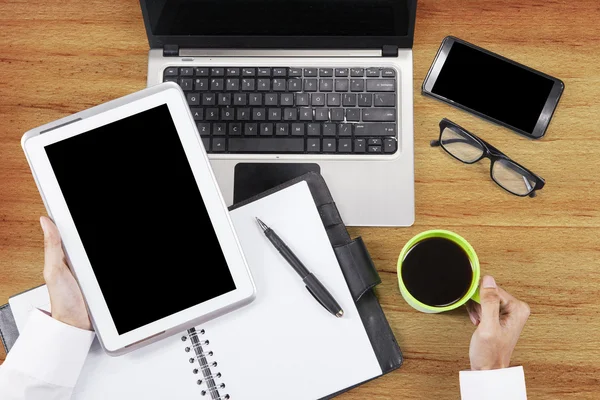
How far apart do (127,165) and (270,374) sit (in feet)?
1.06

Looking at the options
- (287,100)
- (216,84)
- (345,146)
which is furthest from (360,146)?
(216,84)

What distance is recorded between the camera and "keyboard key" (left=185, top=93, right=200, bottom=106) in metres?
0.92

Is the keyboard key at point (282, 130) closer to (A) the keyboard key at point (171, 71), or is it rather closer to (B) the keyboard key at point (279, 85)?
(B) the keyboard key at point (279, 85)

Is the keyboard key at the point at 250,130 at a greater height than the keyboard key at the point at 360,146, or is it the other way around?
the keyboard key at the point at 250,130

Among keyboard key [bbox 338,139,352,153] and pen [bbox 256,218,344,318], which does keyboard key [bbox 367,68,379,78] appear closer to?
keyboard key [bbox 338,139,352,153]

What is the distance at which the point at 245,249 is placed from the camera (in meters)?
0.87

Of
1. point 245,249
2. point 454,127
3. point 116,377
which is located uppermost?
point 454,127


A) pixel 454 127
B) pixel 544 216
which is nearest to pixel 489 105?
pixel 454 127

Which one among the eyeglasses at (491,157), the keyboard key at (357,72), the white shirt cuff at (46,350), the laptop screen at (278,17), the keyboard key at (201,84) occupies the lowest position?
the white shirt cuff at (46,350)

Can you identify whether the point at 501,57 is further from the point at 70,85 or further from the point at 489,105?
the point at 70,85

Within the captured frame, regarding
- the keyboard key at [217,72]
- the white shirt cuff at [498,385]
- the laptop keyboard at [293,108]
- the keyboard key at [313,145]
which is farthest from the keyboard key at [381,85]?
the white shirt cuff at [498,385]

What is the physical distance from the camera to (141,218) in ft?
2.58

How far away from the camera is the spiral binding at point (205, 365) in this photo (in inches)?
32.7

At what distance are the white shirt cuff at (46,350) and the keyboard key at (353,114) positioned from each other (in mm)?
459
